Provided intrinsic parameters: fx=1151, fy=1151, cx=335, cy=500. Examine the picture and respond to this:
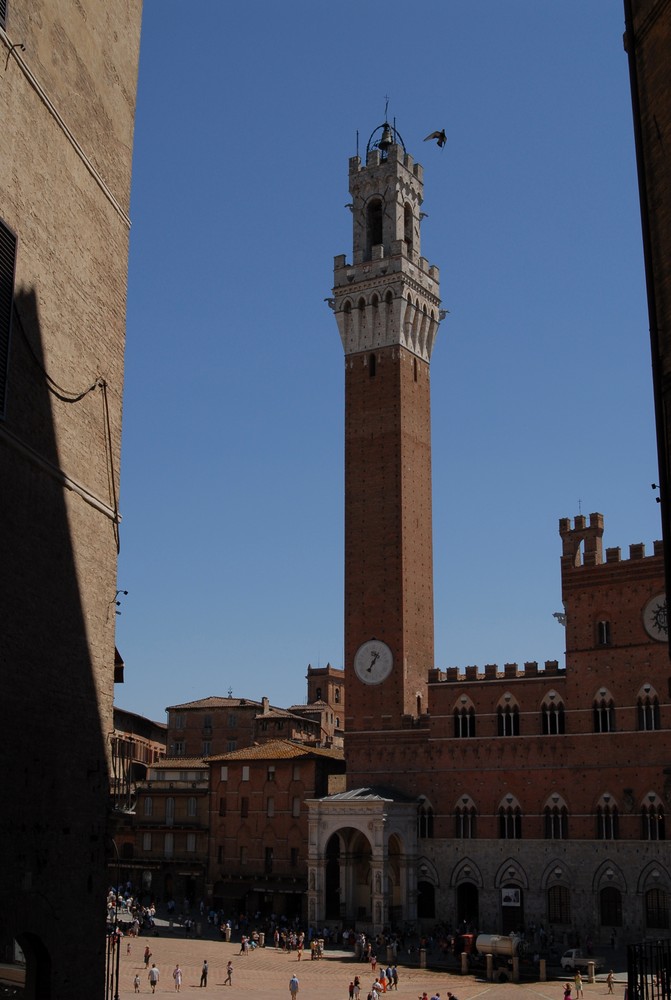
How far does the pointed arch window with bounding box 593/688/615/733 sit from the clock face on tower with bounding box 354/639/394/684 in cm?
956

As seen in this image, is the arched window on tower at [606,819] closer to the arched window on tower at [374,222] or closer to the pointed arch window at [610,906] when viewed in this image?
the pointed arch window at [610,906]

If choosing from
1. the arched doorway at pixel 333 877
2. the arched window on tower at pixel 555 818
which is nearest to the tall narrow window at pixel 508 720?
the arched window on tower at pixel 555 818

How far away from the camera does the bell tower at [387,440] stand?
170ft

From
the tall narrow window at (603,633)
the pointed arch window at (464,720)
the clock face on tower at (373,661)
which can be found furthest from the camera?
the clock face on tower at (373,661)

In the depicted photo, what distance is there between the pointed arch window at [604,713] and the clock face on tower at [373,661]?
31.4ft

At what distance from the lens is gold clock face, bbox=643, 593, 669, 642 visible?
45188 mm

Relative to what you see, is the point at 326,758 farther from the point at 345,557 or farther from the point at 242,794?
the point at 345,557

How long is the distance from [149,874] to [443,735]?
62.8ft

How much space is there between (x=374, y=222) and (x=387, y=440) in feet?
41.8

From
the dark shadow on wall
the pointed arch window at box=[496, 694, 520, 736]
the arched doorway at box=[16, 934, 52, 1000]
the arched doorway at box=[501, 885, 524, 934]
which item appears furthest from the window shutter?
the arched doorway at box=[501, 885, 524, 934]

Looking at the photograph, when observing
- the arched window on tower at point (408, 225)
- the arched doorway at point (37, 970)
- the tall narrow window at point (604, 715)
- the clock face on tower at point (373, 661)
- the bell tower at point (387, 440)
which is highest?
the arched window on tower at point (408, 225)

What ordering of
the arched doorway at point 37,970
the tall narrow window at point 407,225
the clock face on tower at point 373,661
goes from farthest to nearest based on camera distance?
the tall narrow window at point 407,225 → the clock face on tower at point 373,661 → the arched doorway at point 37,970

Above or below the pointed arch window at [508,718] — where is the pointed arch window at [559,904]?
below

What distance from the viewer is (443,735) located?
49.7 m
